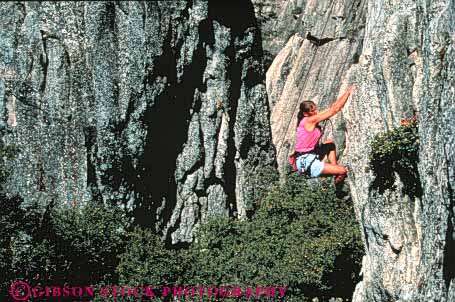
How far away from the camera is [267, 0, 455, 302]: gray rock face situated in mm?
18062

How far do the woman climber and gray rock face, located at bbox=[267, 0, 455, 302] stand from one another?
2.15 feet

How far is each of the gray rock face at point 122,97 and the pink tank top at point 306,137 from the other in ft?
8.80

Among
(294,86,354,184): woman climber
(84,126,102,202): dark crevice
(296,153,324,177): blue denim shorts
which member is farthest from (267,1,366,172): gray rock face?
(84,126,102,202): dark crevice

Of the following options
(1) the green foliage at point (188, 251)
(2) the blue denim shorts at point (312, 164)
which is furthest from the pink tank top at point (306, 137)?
(1) the green foliage at point (188, 251)

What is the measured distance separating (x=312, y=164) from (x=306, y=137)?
0.95 m

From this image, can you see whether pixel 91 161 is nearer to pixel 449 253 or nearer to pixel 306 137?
pixel 306 137

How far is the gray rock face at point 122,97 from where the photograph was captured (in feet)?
77.5

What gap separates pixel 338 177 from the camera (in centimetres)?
2609

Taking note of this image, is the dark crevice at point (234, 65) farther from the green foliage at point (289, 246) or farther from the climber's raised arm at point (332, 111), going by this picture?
the climber's raised arm at point (332, 111)

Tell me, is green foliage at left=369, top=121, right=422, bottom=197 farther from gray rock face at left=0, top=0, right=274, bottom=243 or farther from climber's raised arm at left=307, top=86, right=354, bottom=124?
gray rock face at left=0, top=0, right=274, bottom=243

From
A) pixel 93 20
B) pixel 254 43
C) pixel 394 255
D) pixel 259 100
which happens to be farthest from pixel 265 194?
pixel 93 20

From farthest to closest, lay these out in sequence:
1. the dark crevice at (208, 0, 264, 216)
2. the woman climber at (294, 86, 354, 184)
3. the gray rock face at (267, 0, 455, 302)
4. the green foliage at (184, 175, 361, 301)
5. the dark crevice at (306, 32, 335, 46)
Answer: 1. the dark crevice at (306, 32, 335, 46)
2. the dark crevice at (208, 0, 264, 216)
3. the woman climber at (294, 86, 354, 184)
4. the green foliage at (184, 175, 361, 301)
5. the gray rock face at (267, 0, 455, 302)

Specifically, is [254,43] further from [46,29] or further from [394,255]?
[394,255]

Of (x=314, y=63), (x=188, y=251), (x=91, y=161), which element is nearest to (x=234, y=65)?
(x=314, y=63)
